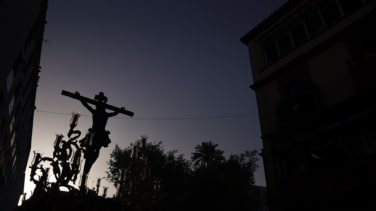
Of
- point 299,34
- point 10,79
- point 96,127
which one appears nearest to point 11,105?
point 10,79

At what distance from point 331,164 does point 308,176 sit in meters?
1.16

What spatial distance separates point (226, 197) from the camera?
26.8 metres

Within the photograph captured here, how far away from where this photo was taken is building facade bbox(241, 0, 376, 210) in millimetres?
11109

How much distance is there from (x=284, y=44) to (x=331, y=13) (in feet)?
10.3

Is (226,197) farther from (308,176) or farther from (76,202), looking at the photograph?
(76,202)

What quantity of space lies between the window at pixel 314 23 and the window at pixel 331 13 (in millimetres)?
339

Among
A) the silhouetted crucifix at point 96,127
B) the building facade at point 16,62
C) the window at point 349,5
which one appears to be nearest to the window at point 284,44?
the window at point 349,5

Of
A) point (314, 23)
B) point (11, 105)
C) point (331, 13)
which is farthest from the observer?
point (11, 105)

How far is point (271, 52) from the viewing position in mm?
17906

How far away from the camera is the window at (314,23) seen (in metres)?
15.5

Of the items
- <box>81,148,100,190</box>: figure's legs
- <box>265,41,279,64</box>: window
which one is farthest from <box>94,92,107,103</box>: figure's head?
<box>265,41,279,64</box>: window

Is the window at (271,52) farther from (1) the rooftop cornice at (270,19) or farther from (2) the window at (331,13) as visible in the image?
(2) the window at (331,13)

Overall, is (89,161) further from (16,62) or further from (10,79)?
(16,62)

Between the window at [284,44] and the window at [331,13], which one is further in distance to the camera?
the window at [284,44]
